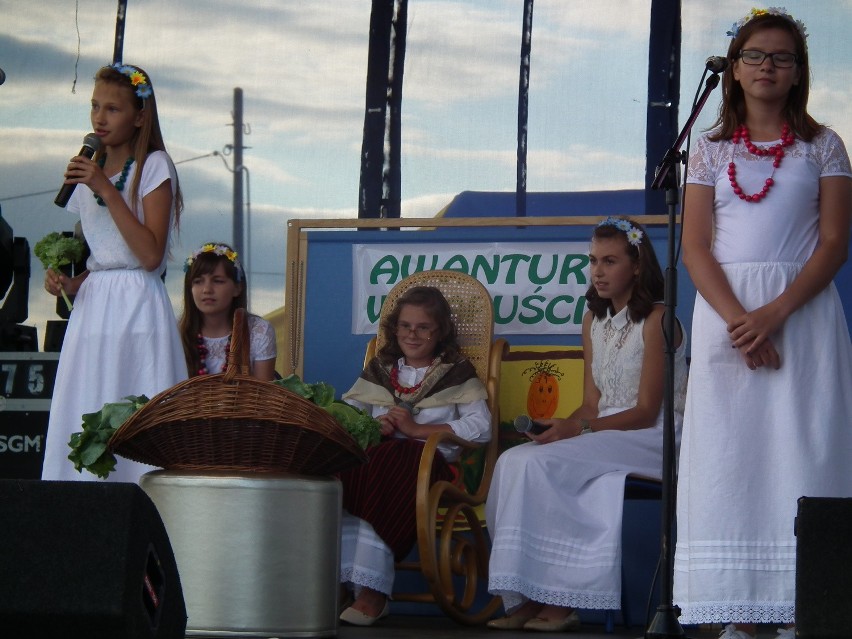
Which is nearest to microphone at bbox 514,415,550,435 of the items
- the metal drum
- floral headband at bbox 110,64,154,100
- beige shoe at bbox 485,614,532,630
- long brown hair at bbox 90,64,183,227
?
beige shoe at bbox 485,614,532,630

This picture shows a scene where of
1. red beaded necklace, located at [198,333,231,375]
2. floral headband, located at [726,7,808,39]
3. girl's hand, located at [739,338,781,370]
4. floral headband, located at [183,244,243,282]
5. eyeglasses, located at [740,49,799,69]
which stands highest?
floral headband, located at [726,7,808,39]

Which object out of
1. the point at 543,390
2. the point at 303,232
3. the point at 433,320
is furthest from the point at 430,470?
Answer: the point at 303,232

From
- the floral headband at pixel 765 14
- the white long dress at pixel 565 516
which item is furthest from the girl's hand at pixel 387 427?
the floral headband at pixel 765 14

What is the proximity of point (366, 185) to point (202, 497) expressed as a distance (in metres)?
2.32

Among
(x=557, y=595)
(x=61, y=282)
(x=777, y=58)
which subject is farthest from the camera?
(x=557, y=595)

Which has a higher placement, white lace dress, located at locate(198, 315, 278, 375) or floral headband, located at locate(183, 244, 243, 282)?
floral headband, located at locate(183, 244, 243, 282)

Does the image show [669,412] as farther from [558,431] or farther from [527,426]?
[558,431]

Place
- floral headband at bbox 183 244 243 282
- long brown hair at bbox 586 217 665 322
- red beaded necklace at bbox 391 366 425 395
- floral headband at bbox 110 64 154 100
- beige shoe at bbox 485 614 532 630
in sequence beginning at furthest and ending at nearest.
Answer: floral headband at bbox 183 244 243 282 → red beaded necklace at bbox 391 366 425 395 → long brown hair at bbox 586 217 665 322 → beige shoe at bbox 485 614 532 630 → floral headband at bbox 110 64 154 100

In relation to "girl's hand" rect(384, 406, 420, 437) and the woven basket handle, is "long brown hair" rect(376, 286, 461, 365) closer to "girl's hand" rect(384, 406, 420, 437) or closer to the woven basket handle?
"girl's hand" rect(384, 406, 420, 437)

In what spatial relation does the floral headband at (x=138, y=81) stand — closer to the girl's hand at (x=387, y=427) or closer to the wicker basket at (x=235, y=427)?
the wicker basket at (x=235, y=427)

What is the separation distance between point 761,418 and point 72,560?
1765 mm

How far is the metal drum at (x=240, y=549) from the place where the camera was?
11.1ft

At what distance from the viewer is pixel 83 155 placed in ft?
12.5

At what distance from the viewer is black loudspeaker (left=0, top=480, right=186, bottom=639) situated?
2.24m
